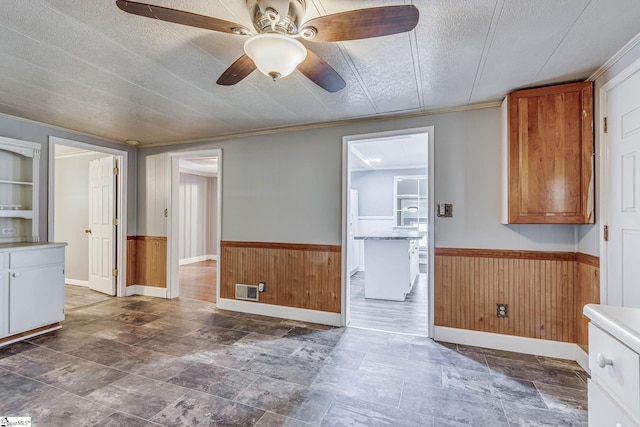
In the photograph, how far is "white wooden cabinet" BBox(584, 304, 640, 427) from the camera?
792 millimetres

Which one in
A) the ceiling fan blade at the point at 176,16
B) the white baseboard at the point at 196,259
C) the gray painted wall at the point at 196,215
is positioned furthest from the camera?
the gray painted wall at the point at 196,215

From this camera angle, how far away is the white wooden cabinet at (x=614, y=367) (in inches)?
31.2

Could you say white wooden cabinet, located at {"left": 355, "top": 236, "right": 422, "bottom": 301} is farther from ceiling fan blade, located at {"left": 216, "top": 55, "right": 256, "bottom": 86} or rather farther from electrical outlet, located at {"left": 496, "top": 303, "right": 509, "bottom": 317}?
ceiling fan blade, located at {"left": 216, "top": 55, "right": 256, "bottom": 86}

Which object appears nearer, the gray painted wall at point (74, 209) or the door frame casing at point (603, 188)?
the door frame casing at point (603, 188)

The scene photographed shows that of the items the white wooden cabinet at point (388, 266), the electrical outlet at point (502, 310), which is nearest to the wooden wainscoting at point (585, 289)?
the electrical outlet at point (502, 310)

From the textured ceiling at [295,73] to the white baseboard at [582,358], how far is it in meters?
2.11

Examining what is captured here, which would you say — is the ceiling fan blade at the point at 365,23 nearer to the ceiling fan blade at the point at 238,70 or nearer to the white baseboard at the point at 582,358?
the ceiling fan blade at the point at 238,70

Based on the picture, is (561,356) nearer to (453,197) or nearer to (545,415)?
(545,415)

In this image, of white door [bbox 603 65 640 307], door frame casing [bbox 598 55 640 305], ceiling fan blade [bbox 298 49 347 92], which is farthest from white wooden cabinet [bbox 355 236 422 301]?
ceiling fan blade [bbox 298 49 347 92]

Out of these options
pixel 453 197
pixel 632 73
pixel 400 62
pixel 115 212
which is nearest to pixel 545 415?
pixel 453 197

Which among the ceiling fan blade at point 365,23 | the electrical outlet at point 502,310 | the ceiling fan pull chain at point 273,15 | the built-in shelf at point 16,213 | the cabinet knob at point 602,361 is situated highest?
the ceiling fan pull chain at point 273,15

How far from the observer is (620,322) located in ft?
2.87

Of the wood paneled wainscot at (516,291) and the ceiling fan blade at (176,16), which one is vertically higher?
the ceiling fan blade at (176,16)

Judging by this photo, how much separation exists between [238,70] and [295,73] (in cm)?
61
